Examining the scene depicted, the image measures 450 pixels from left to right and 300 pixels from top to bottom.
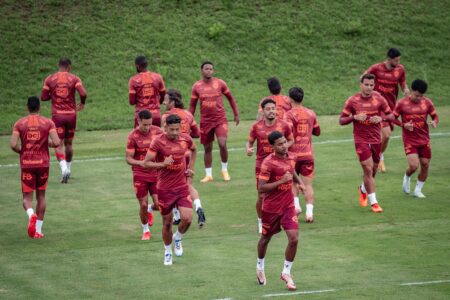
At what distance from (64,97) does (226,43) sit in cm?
1596

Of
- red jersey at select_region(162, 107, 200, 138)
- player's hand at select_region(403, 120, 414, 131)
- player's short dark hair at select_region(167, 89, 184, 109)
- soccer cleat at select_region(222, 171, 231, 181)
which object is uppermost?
player's short dark hair at select_region(167, 89, 184, 109)

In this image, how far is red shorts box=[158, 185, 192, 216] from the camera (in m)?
16.6

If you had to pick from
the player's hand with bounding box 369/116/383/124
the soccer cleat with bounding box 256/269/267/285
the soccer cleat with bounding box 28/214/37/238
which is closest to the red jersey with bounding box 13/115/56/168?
the soccer cleat with bounding box 28/214/37/238

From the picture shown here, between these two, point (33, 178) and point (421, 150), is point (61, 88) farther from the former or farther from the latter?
point (421, 150)

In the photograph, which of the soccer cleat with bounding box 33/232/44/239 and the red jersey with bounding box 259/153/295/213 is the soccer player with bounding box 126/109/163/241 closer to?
the soccer cleat with bounding box 33/232/44/239

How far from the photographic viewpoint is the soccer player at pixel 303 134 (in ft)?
63.5

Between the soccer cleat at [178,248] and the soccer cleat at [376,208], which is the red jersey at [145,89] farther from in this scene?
the soccer cleat at [178,248]

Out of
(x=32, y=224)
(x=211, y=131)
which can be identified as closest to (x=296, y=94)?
(x=211, y=131)

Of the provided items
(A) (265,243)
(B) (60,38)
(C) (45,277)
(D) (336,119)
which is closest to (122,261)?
(C) (45,277)

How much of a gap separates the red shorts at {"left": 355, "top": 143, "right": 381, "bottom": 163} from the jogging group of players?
0.07 feet

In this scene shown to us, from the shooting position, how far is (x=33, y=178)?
62.7 ft

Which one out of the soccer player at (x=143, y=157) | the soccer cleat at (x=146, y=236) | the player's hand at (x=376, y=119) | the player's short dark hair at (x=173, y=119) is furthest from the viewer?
the player's hand at (x=376, y=119)

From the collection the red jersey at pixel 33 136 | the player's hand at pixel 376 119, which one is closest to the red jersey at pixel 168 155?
the red jersey at pixel 33 136

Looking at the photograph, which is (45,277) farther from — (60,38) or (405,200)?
(60,38)
